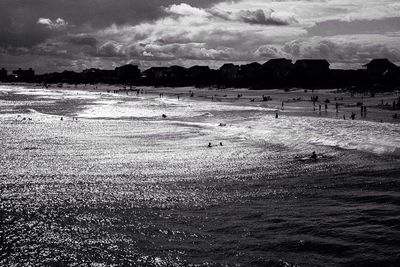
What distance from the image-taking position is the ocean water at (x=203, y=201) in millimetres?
15961

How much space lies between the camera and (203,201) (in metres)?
23.1

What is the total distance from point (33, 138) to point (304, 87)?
120649 mm

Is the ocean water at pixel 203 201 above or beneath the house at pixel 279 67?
beneath

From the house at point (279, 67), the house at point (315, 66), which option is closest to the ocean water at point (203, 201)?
the house at point (315, 66)

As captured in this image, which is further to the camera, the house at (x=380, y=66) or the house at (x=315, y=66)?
the house at (x=315, y=66)

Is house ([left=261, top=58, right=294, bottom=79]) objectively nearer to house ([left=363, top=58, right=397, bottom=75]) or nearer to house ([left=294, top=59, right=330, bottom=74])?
house ([left=294, top=59, right=330, bottom=74])

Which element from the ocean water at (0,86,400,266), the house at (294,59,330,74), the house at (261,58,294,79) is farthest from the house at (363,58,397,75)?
the ocean water at (0,86,400,266)

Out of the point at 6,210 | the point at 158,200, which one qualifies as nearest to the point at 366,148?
the point at 158,200

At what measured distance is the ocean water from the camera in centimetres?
1596

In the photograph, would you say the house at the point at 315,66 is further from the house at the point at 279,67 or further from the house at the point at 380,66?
the house at the point at 380,66

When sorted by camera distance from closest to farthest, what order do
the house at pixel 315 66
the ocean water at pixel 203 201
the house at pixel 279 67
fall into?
the ocean water at pixel 203 201 → the house at pixel 315 66 → the house at pixel 279 67

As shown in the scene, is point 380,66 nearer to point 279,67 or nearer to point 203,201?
point 279,67

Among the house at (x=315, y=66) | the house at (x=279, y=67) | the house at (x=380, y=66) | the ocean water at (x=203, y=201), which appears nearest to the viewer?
the ocean water at (x=203, y=201)

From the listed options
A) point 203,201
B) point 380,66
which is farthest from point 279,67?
point 203,201
